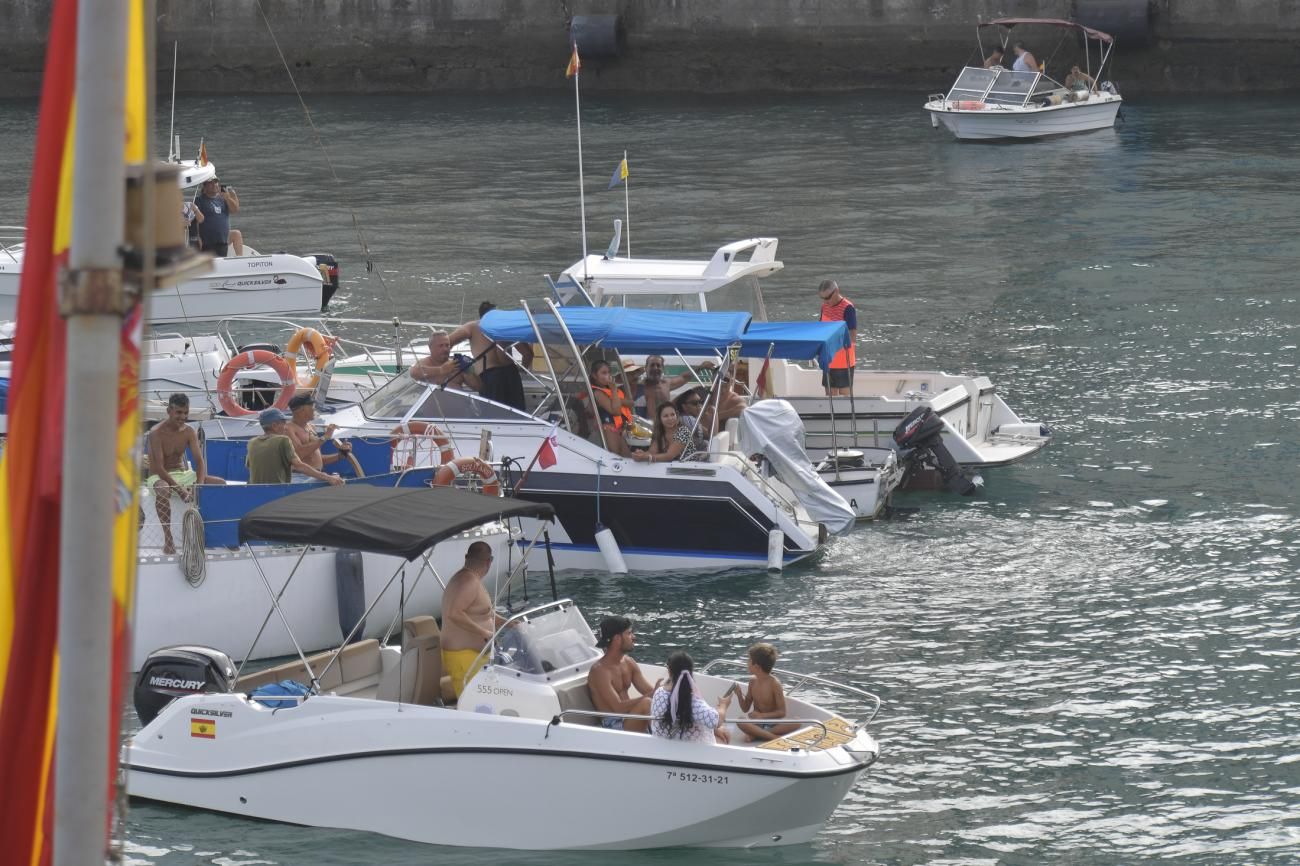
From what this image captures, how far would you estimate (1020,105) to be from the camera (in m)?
41.9

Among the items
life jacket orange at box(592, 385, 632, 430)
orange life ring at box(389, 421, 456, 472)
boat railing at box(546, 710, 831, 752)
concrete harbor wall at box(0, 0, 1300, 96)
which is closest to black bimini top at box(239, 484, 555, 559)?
boat railing at box(546, 710, 831, 752)

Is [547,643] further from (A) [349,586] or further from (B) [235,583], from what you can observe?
(B) [235,583]

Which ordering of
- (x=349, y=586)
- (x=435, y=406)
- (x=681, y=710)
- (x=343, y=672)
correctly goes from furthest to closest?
1. (x=435, y=406)
2. (x=349, y=586)
3. (x=343, y=672)
4. (x=681, y=710)

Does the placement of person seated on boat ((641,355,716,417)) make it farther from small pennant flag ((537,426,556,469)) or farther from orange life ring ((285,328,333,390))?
orange life ring ((285,328,333,390))

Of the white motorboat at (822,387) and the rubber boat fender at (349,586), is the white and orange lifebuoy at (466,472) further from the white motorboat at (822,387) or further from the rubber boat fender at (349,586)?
the white motorboat at (822,387)

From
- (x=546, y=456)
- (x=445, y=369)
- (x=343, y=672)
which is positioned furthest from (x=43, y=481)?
(x=445, y=369)

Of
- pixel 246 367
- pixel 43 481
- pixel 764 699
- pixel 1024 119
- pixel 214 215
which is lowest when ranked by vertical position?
pixel 764 699

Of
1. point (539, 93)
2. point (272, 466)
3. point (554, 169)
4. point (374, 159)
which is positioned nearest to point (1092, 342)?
point (272, 466)

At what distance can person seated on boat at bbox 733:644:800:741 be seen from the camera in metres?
10.7

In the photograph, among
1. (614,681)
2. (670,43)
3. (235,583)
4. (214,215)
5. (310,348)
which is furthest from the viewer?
(670,43)

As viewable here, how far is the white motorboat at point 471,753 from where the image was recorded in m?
10.3

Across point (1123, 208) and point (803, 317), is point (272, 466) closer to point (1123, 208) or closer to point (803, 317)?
point (803, 317)

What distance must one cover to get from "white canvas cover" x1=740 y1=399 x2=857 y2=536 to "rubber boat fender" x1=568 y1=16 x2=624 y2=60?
33.2 m

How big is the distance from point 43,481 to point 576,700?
7.17 m
